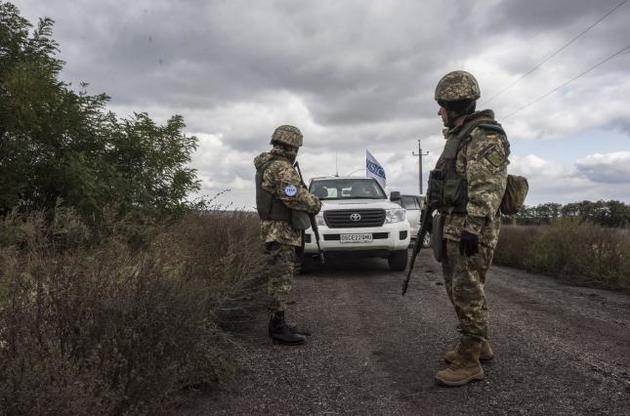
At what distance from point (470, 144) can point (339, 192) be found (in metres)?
6.16

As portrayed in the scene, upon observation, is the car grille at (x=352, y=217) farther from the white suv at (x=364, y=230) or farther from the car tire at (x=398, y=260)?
the car tire at (x=398, y=260)

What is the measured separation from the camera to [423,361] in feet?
12.7

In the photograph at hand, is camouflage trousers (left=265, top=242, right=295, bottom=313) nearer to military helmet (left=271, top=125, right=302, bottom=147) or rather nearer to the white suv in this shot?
military helmet (left=271, top=125, right=302, bottom=147)

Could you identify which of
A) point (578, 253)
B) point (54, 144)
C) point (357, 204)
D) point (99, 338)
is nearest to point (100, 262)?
point (99, 338)

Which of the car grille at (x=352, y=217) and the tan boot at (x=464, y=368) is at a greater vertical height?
the car grille at (x=352, y=217)

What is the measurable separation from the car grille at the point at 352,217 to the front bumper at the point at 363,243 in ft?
0.37

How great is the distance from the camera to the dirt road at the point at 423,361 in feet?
9.88

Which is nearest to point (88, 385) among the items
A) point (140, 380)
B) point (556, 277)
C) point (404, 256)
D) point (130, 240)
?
point (140, 380)

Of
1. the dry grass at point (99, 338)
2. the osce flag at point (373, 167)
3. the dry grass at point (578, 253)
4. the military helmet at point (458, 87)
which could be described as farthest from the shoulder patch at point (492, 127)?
the osce flag at point (373, 167)

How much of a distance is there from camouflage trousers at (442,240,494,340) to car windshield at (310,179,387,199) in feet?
19.5

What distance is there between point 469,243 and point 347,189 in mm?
6447

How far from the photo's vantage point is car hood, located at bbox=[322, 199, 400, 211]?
27.6 ft

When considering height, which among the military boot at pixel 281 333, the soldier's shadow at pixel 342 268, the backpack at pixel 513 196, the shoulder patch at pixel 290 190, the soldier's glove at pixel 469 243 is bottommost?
the military boot at pixel 281 333

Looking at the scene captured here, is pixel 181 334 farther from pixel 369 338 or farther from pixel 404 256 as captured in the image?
pixel 404 256
